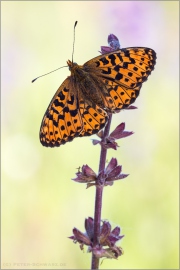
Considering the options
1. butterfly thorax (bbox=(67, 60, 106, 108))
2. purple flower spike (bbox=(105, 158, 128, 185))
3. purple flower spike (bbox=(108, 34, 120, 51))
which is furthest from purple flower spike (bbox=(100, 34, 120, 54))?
purple flower spike (bbox=(105, 158, 128, 185))

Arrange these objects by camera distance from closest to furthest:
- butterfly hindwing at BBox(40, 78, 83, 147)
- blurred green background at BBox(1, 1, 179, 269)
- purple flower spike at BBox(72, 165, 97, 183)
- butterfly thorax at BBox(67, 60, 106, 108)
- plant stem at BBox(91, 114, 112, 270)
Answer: plant stem at BBox(91, 114, 112, 270) → purple flower spike at BBox(72, 165, 97, 183) → butterfly hindwing at BBox(40, 78, 83, 147) → butterfly thorax at BBox(67, 60, 106, 108) → blurred green background at BBox(1, 1, 179, 269)

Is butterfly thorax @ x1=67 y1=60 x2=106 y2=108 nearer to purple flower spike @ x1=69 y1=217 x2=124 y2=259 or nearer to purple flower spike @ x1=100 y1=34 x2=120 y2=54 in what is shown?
purple flower spike @ x1=100 y1=34 x2=120 y2=54

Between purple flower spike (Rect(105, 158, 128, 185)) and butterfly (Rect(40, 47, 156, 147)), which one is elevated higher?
butterfly (Rect(40, 47, 156, 147))

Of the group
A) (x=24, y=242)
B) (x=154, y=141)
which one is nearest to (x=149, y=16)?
(x=154, y=141)

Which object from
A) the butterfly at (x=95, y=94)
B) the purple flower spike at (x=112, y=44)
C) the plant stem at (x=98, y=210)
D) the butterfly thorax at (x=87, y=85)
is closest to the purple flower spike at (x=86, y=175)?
the plant stem at (x=98, y=210)

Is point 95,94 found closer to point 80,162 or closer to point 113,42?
point 113,42

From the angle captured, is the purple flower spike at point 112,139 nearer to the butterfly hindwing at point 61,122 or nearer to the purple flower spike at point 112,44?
the butterfly hindwing at point 61,122
